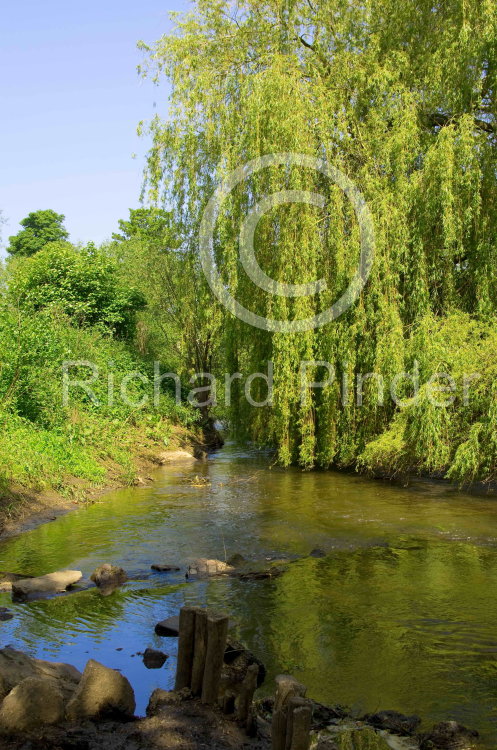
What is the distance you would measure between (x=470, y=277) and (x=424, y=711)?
1116cm

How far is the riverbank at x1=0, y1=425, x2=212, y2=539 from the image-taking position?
438 inches

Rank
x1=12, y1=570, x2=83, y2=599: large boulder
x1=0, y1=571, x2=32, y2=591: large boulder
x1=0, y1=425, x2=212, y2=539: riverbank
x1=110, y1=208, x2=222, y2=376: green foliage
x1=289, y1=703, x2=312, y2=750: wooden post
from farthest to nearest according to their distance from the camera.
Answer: x1=110, y1=208, x2=222, y2=376: green foliage, x1=0, y1=425, x2=212, y2=539: riverbank, x1=0, y1=571, x2=32, y2=591: large boulder, x1=12, y1=570, x2=83, y2=599: large boulder, x1=289, y1=703, x2=312, y2=750: wooden post

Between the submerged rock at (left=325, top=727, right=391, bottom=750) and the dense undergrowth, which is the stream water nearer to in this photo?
the submerged rock at (left=325, top=727, right=391, bottom=750)

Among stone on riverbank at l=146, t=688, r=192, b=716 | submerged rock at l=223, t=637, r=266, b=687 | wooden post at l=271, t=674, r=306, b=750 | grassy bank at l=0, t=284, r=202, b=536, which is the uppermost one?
grassy bank at l=0, t=284, r=202, b=536

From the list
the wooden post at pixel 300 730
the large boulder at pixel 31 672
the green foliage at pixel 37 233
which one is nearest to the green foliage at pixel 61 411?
the large boulder at pixel 31 672

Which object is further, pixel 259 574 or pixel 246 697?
pixel 259 574

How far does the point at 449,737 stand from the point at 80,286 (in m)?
20.1

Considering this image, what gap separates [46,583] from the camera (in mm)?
7676

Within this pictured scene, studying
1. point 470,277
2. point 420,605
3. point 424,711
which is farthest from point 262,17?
point 424,711

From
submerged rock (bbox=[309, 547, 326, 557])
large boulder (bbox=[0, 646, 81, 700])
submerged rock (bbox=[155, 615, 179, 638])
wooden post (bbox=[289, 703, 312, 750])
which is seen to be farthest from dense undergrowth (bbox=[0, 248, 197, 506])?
wooden post (bbox=[289, 703, 312, 750])

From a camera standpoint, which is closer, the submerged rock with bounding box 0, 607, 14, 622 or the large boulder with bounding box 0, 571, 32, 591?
the submerged rock with bounding box 0, 607, 14, 622

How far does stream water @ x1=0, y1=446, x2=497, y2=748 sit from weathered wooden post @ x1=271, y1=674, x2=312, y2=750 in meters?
1.20

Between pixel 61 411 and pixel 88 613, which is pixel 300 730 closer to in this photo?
pixel 88 613

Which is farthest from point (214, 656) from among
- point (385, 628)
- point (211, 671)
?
point (385, 628)
